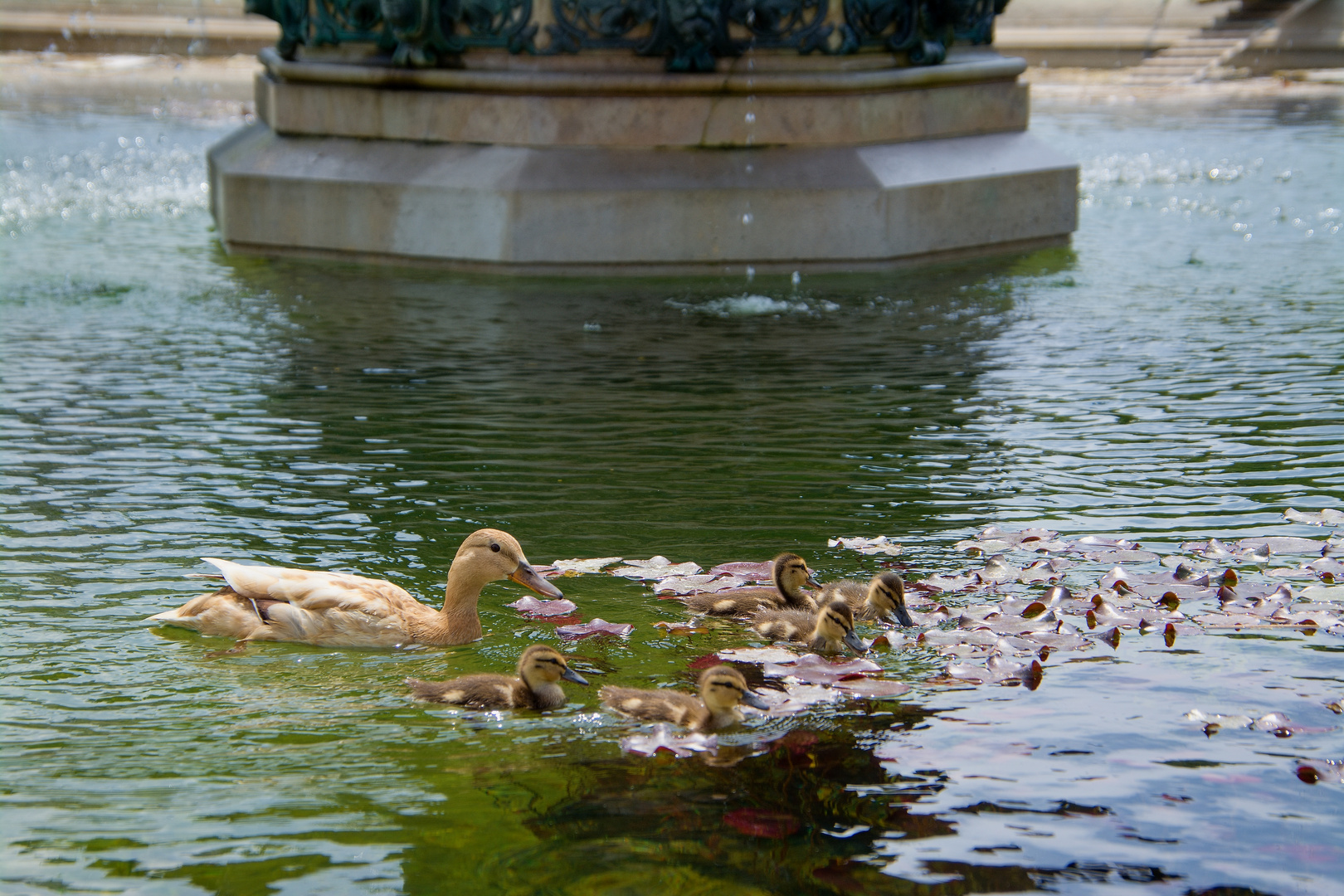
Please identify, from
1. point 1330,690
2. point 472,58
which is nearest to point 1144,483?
point 1330,690

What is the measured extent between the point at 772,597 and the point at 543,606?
89 cm

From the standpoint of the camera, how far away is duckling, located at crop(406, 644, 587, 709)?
552cm

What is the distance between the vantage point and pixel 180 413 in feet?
30.5

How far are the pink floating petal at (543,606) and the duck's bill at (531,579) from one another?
0.13 meters

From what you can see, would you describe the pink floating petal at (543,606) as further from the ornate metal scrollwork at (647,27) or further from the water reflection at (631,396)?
the ornate metal scrollwork at (647,27)

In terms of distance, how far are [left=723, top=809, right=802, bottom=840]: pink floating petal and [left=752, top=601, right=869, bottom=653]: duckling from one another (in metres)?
1.27

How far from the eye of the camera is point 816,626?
616 centimetres

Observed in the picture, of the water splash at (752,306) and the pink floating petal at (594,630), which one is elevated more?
the water splash at (752,306)

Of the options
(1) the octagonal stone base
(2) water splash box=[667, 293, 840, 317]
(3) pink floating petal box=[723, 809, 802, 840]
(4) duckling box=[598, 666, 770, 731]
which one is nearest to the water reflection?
(2) water splash box=[667, 293, 840, 317]

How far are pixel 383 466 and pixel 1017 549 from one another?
3208mm

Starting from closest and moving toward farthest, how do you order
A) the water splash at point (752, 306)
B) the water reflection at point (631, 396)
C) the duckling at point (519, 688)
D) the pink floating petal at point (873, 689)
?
the duckling at point (519, 688), the pink floating petal at point (873, 689), the water reflection at point (631, 396), the water splash at point (752, 306)

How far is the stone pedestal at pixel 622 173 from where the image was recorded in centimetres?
1342

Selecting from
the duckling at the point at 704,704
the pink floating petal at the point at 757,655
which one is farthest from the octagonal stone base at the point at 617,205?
the duckling at the point at 704,704

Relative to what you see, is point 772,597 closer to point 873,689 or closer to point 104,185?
point 873,689
